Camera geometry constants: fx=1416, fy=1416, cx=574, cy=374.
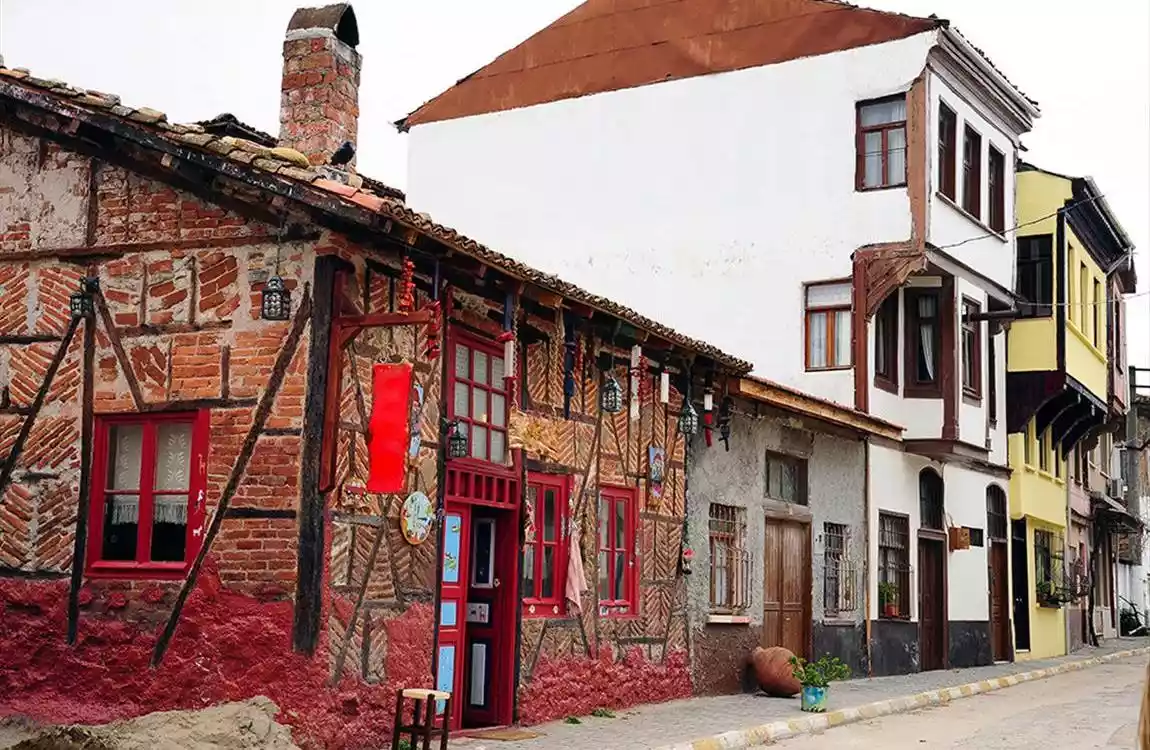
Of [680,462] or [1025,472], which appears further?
[1025,472]

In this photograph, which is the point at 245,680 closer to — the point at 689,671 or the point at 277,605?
the point at 277,605

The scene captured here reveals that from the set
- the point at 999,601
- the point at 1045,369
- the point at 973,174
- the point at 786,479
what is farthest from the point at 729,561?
the point at 1045,369

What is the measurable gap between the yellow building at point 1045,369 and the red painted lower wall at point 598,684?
13061 mm

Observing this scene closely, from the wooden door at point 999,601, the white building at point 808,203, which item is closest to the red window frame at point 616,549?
the white building at point 808,203

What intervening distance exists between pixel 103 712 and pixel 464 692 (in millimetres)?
3395

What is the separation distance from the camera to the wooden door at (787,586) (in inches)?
725

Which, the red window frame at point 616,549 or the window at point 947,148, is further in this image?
the window at point 947,148

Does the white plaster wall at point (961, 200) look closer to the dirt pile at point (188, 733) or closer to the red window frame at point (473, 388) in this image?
the red window frame at point (473, 388)

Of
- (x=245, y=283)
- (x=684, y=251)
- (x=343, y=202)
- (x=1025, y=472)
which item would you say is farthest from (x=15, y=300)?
(x=1025, y=472)

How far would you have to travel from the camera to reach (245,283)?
10.7 m

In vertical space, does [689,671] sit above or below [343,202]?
below

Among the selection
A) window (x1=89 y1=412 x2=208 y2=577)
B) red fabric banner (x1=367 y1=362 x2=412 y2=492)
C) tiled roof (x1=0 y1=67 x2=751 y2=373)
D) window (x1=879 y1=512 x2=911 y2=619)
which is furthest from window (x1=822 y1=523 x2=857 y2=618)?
window (x1=89 y1=412 x2=208 y2=577)

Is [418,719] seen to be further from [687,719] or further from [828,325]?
[828,325]

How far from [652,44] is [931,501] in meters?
9.06
